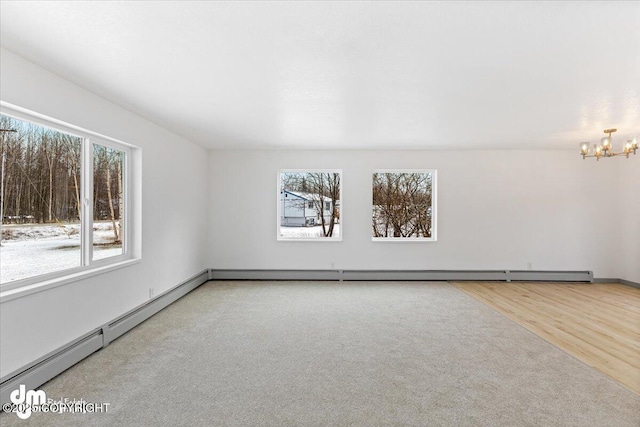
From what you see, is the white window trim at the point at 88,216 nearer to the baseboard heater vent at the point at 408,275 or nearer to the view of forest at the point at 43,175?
the view of forest at the point at 43,175

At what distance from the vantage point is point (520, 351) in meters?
3.13

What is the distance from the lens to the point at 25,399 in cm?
231

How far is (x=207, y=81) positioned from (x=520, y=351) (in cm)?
387

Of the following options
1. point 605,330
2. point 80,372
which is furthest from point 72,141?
point 605,330

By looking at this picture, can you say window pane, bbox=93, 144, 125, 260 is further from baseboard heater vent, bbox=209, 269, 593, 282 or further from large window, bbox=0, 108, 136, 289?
baseboard heater vent, bbox=209, 269, 593, 282

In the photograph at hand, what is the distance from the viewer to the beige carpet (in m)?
2.14

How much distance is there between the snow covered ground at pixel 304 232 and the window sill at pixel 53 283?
10.2 ft

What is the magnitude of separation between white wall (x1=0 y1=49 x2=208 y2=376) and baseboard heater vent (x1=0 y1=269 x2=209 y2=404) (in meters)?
0.06

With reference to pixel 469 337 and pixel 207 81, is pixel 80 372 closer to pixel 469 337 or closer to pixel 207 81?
pixel 207 81

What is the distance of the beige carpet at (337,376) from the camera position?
214 centimetres

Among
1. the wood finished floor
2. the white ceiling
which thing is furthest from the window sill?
the wood finished floor

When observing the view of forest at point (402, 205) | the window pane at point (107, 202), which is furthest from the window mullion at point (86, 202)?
the view of forest at point (402, 205)

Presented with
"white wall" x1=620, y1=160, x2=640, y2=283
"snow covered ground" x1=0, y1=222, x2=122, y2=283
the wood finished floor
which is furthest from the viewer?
"white wall" x1=620, y1=160, x2=640, y2=283

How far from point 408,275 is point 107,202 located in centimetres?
500
